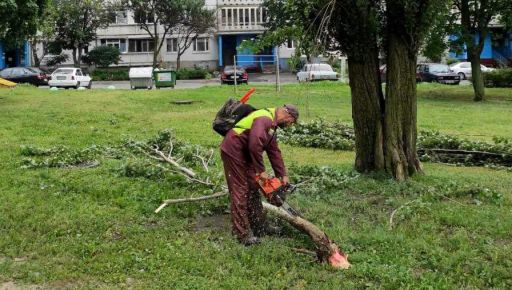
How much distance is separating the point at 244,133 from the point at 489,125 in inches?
549

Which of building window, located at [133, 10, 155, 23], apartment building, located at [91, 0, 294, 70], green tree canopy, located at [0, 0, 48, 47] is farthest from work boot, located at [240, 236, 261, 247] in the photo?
apartment building, located at [91, 0, 294, 70]

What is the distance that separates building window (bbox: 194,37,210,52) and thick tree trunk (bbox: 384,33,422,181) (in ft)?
174

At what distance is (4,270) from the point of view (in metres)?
5.52

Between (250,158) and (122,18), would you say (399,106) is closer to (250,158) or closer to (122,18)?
(250,158)

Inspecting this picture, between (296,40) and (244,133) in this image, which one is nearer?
(244,133)

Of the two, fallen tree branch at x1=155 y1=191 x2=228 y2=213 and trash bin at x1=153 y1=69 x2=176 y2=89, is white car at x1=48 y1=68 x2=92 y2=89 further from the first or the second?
fallen tree branch at x1=155 y1=191 x2=228 y2=213

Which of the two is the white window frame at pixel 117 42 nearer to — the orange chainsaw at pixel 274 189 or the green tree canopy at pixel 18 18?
the green tree canopy at pixel 18 18

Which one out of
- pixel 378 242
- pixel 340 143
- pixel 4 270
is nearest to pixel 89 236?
pixel 4 270

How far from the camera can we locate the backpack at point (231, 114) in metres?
6.23

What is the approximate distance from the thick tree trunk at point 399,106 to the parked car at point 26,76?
35.2 meters

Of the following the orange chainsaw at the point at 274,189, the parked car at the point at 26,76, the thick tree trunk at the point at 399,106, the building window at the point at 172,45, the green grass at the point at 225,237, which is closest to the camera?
the green grass at the point at 225,237

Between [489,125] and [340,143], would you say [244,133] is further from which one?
[489,125]

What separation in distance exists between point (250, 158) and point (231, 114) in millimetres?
505

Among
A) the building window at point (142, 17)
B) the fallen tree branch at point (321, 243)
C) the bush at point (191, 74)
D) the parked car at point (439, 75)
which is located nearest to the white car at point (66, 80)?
the bush at point (191, 74)
